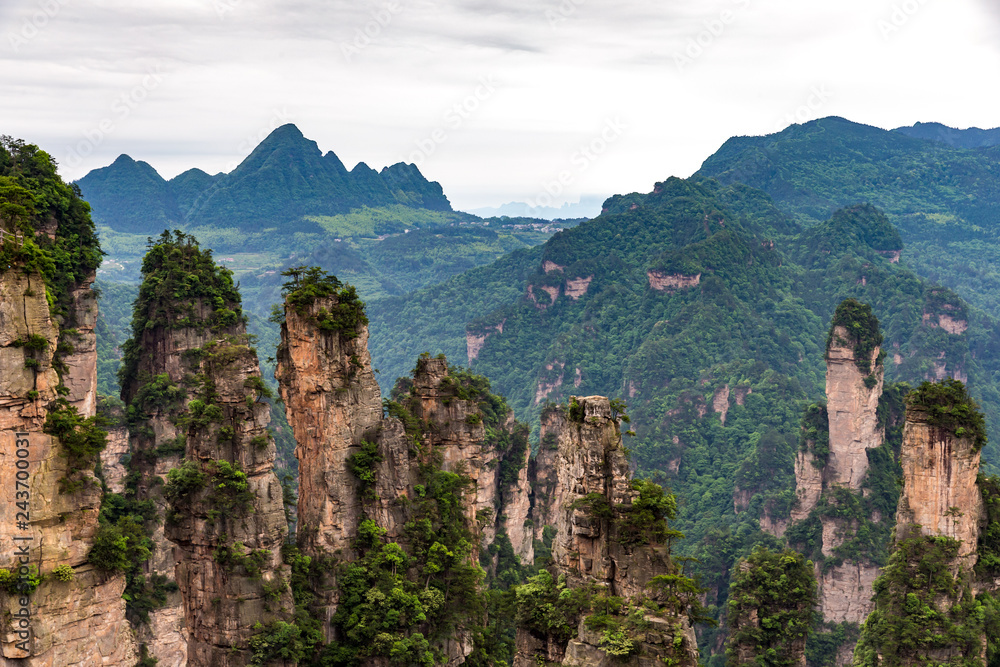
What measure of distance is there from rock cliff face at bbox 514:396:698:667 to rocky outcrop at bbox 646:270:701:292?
328ft

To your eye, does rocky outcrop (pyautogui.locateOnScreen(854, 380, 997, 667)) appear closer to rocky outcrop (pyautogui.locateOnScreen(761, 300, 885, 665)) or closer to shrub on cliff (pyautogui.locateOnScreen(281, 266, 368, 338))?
rocky outcrop (pyautogui.locateOnScreen(761, 300, 885, 665))

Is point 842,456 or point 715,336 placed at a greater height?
point 715,336

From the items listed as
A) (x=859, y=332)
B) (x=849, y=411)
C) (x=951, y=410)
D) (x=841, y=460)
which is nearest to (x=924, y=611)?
(x=951, y=410)

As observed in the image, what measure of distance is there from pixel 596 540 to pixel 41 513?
56.1ft

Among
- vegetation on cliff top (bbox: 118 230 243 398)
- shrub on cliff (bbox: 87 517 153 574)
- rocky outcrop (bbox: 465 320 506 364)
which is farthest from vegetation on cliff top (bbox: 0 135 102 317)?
rocky outcrop (bbox: 465 320 506 364)

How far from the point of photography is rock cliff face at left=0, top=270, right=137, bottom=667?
2402 cm

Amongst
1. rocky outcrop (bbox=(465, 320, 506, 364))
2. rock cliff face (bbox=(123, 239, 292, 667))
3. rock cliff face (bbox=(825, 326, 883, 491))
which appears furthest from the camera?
rocky outcrop (bbox=(465, 320, 506, 364))

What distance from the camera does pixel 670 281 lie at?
128 meters

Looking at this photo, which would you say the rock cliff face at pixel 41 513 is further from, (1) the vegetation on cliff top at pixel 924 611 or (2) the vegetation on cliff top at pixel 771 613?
(1) the vegetation on cliff top at pixel 924 611

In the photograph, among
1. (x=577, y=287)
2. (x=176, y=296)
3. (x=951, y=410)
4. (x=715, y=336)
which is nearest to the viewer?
Result: (x=951, y=410)

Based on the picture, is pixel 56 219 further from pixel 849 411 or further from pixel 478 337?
pixel 478 337

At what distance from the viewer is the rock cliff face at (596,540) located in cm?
2538

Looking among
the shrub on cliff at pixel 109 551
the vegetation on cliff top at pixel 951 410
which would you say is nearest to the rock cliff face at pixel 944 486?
the vegetation on cliff top at pixel 951 410

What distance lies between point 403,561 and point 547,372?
312ft
